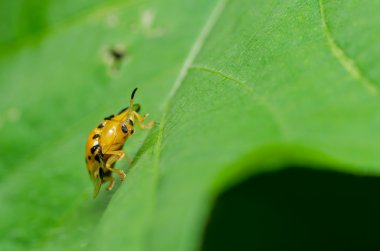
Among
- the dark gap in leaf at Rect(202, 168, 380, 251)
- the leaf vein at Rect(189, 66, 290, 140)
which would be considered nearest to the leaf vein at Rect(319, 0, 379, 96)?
the leaf vein at Rect(189, 66, 290, 140)

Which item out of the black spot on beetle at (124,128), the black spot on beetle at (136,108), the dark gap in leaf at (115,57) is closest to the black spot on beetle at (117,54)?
the dark gap in leaf at (115,57)

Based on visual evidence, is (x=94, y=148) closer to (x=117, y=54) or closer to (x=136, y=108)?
(x=136, y=108)

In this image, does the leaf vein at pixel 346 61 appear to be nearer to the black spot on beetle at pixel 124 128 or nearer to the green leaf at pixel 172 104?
the green leaf at pixel 172 104

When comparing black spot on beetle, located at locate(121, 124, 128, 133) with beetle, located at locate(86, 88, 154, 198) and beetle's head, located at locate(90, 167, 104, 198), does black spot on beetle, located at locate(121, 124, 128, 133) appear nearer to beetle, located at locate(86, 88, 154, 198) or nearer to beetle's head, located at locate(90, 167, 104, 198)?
beetle, located at locate(86, 88, 154, 198)

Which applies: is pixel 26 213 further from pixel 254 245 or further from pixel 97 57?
pixel 254 245

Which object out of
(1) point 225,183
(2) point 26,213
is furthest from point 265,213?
(2) point 26,213
